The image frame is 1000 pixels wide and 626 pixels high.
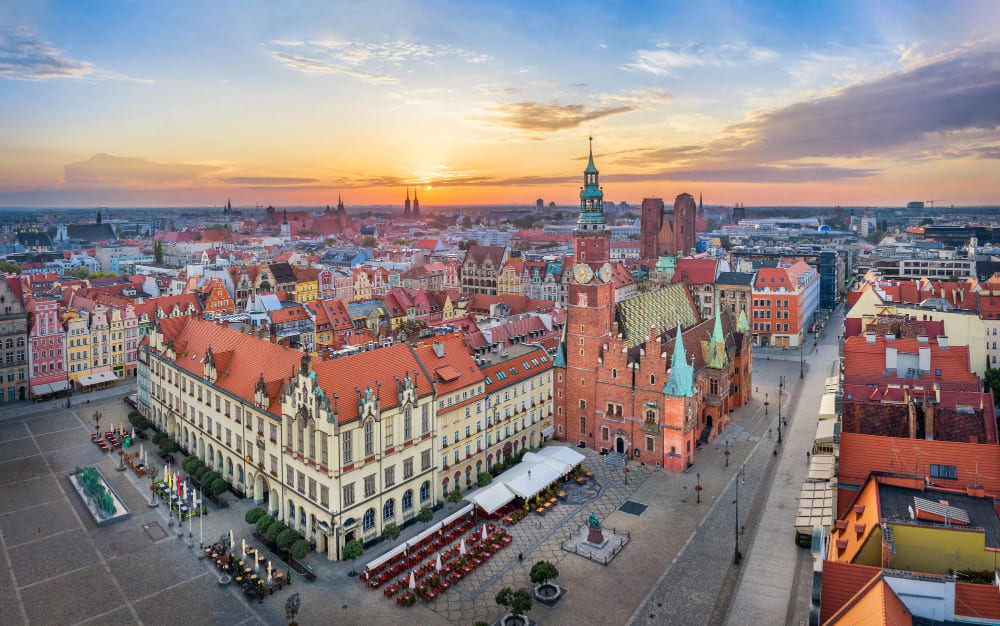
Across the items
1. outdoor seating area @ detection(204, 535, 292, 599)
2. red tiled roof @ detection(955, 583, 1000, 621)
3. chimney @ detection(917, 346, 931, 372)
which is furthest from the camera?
chimney @ detection(917, 346, 931, 372)

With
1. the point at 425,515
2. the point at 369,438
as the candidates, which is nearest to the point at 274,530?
the point at 369,438

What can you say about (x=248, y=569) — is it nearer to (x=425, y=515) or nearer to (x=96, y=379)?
(x=425, y=515)

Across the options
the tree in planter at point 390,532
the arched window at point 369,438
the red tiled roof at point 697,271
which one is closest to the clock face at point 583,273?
the arched window at point 369,438

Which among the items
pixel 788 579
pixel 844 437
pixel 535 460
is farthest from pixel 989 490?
pixel 535 460

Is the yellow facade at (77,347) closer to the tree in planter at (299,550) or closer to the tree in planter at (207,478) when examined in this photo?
the tree in planter at (207,478)

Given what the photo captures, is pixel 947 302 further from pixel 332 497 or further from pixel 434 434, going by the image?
pixel 332 497

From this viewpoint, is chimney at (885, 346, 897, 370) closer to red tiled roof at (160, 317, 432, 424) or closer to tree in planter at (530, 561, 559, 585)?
tree in planter at (530, 561, 559, 585)

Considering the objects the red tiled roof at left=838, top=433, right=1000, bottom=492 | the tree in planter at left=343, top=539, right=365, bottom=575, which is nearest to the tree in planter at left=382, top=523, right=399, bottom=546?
the tree in planter at left=343, top=539, right=365, bottom=575
